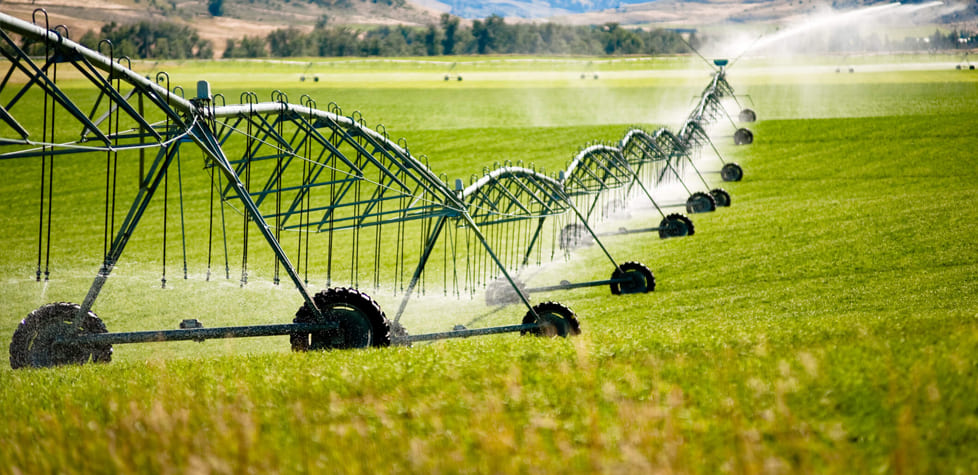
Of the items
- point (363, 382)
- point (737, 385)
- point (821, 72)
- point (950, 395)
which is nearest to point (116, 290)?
point (363, 382)

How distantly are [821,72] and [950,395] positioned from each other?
87753 mm

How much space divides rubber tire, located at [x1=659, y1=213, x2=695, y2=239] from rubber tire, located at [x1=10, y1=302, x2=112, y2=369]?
616 inches

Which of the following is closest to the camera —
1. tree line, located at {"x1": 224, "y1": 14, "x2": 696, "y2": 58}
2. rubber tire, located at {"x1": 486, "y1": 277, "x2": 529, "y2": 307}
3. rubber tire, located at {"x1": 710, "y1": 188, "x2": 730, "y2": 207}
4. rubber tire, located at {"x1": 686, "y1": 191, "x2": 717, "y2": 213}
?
rubber tire, located at {"x1": 486, "y1": 277, "x2": 529, "y2": 307}

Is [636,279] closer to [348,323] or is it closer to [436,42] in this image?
[348,323]

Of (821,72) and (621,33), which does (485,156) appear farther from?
(621,33)

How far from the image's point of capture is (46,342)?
405 inches

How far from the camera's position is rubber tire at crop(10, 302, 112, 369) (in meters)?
10.2

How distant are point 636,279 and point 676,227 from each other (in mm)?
6326

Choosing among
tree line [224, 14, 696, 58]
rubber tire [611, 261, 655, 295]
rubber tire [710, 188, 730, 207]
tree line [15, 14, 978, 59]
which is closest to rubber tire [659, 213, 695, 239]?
rubber tire [710, 188, 730, 207]

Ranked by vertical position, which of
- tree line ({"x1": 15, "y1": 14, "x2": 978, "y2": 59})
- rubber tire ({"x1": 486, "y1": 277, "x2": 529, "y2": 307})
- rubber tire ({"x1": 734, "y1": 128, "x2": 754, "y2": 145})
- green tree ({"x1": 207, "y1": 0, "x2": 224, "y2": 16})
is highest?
green tree ({"x1": 207, "y1": 0, "x2": 224, "y2": 16})

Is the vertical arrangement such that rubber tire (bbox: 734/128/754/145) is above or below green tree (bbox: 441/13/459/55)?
below

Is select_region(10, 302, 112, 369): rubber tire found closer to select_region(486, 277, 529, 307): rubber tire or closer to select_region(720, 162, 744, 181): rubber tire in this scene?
select_region(486, 277, 529, 307): rubber tire

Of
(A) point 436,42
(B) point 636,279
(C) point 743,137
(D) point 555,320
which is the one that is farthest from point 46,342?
(A) point 436,42

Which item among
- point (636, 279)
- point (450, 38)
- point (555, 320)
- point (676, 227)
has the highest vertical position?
point (450, 38)
